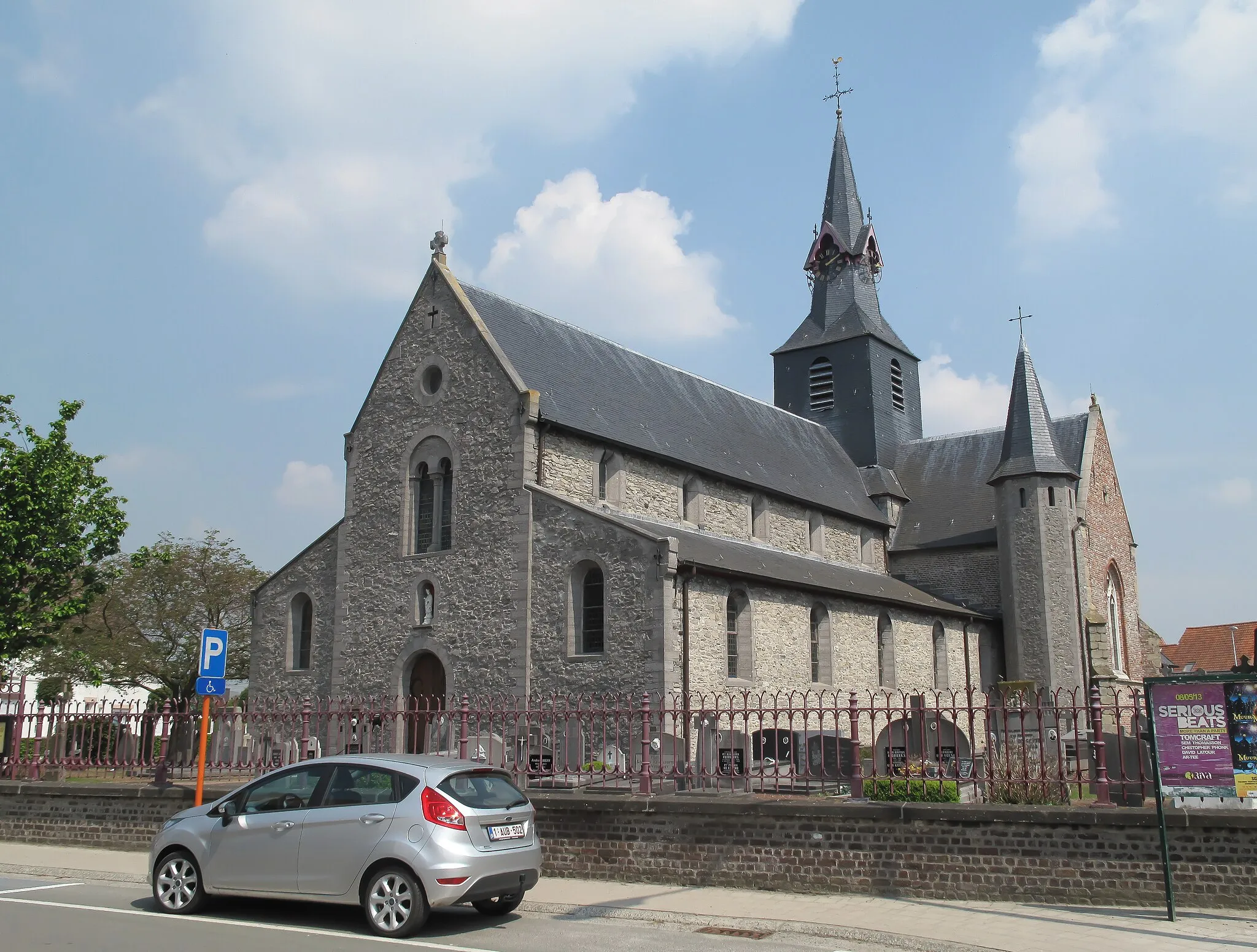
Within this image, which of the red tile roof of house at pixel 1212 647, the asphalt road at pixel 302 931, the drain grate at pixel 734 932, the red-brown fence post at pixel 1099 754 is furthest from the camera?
the red tile roof of house at pixel 1212 647

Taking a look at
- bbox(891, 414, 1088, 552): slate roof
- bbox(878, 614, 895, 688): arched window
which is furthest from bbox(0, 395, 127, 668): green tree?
bbox(891, 414, 1088, 552): slate roof

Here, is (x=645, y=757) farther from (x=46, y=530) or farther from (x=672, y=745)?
(x=46, y=530)

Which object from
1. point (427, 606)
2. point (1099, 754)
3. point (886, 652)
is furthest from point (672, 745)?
point (886, 652)

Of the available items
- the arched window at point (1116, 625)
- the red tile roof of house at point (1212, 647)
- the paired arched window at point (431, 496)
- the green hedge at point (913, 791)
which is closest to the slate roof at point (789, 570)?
the paired arched window at point (431, 496)

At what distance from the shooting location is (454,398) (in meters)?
23.5

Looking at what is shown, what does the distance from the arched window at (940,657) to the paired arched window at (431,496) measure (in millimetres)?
14243

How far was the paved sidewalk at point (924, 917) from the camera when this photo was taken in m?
8.43

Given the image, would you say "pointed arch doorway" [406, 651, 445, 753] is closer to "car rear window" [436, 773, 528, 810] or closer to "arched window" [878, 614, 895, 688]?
"arched window" [878, 614, 895, 688]

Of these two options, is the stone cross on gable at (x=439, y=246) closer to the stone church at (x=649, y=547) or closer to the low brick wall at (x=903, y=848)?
the stone church at (x=649, y=547)

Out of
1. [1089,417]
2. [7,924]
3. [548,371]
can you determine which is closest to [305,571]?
[548,371]

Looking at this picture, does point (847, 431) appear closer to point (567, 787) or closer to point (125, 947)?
point (567, 787)

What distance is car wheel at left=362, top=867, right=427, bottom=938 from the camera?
8.63 metres

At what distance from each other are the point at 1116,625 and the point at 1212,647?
89.4 feet

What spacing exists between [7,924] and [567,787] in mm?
5978
